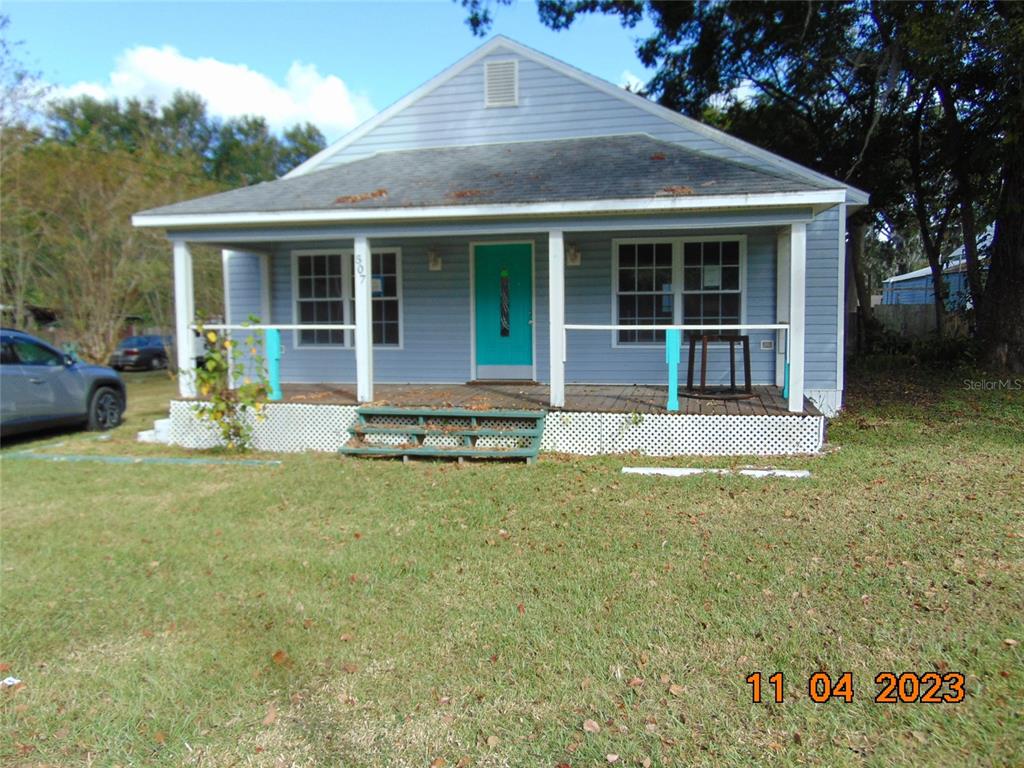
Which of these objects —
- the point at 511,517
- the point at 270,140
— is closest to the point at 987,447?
the point at 511,517

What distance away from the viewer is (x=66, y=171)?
18.1 metres

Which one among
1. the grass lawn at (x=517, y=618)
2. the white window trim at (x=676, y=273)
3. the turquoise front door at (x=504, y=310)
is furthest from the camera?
the turquoise front door at (x=504, y=310)

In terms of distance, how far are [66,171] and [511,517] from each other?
18.3 m

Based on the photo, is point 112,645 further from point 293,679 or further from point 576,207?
point 576,207

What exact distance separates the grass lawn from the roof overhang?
277cm

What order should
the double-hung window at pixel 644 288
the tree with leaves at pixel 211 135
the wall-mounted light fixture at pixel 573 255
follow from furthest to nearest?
the tree with leaves at pixel 211 135
the wall-mounted light fixture at pixel 573 255
the double-hung window at pixel 644 288

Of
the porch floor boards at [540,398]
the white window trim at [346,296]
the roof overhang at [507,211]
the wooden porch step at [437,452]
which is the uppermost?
the roof overhang at [507,211]

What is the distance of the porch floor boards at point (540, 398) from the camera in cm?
779

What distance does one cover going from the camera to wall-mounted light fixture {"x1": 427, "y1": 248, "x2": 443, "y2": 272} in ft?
34.3

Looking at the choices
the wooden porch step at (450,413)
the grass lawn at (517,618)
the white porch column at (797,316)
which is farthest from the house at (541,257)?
the grass lawn at (517,618)

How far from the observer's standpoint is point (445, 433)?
25.4 feet

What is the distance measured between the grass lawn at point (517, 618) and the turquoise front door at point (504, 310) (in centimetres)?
393
